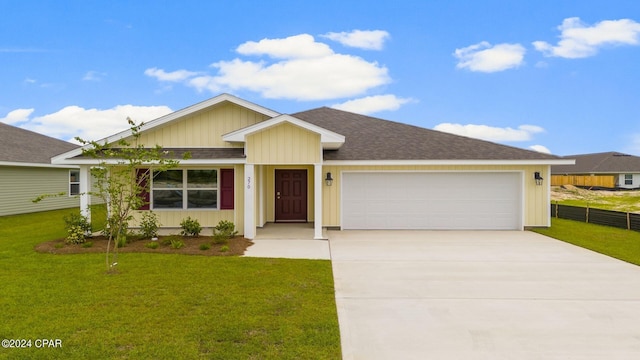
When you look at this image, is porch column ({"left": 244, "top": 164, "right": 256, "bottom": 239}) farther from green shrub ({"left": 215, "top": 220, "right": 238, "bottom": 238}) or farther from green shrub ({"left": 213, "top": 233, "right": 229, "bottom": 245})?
green shrub ({"left": 213, "top": 233, "right": 229, "bottom": 245})

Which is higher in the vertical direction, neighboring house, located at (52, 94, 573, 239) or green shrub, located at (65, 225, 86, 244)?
neighboring house, located at (52, 94, 573, 239)

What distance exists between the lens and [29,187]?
18.3 m

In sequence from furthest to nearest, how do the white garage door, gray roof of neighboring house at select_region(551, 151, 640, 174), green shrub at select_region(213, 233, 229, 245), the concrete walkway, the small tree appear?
gray roof of neighboring house at select_region(551, 151, 640, 174)
the white garage door
green shrub at select_region(213, 233, 229, 245)
the concrete walkway
the small tree

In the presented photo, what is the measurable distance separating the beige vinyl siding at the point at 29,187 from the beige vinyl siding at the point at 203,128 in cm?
842

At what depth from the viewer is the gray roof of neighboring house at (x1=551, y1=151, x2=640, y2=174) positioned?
125 ft

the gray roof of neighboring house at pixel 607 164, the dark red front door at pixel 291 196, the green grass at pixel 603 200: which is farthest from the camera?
the gray roof of neighboring house at pixel 607 164

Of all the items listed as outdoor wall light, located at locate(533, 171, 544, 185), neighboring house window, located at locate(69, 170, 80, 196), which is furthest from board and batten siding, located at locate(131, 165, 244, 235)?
neighboring house window, located at locate(69, 170, 80, 196)

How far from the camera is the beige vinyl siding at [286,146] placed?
433 inches

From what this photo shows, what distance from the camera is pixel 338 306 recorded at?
550cm

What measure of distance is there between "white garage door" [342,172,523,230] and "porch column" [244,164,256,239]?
361cm

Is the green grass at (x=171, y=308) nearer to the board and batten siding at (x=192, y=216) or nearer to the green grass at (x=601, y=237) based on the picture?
the board and batten siding at (x=192, y=216)

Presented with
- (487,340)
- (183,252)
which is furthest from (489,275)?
(183,252)

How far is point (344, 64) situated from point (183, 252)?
25106 millimetres

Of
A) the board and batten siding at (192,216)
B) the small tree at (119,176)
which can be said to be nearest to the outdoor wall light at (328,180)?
the board and batten siding at (192,216)
